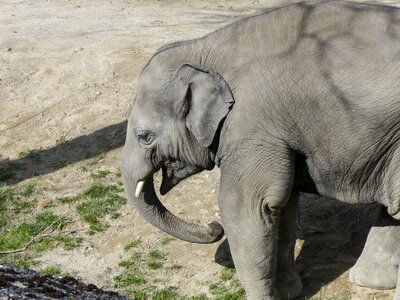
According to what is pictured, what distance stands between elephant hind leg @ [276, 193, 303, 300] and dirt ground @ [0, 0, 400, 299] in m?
0.18

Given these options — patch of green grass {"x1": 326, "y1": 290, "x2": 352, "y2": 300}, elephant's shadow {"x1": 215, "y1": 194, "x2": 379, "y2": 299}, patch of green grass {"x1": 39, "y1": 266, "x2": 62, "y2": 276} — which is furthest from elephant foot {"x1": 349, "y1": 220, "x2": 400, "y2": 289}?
patch of green grass {"x1": 39, "y1": 266, "x2": 62, "y2": 276}

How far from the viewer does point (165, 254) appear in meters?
7.67

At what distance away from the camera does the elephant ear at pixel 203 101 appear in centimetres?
591

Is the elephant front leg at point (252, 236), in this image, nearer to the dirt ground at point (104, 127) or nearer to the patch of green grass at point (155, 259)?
the dirt ground at point (104, 127)

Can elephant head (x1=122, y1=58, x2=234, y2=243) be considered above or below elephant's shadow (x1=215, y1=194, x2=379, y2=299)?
above

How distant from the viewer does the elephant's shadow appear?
23.4 feet

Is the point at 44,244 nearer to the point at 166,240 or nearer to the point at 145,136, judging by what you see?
the point at 166,240

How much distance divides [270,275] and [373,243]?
3.20ft

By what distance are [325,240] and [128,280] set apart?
5.45ft

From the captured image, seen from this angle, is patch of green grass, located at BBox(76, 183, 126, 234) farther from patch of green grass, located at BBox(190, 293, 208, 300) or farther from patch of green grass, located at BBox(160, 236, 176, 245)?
patch of green grass, located at BBox(190, 293, 208, 300)

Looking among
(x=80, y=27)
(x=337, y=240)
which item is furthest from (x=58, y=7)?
(x=337, y=240)

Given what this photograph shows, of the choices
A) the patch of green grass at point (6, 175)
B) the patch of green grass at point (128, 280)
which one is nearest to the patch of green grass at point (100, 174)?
the patch of green grass at point (6, 175)

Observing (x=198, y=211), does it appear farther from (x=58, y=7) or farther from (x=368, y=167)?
(x=58, y=7)

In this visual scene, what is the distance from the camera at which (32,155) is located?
9758 millimetres
